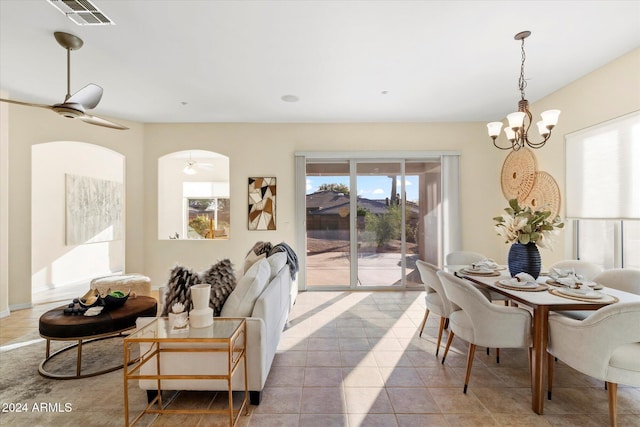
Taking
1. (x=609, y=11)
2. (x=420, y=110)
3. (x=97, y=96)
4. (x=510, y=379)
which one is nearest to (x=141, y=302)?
(x=97, y=96)

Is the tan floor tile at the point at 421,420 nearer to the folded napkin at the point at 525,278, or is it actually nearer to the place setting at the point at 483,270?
the folded napkin at the point at 525,278

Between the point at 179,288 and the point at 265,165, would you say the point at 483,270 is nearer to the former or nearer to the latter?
the point at 179,288

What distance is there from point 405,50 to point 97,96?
2861mm

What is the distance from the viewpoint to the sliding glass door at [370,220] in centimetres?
486

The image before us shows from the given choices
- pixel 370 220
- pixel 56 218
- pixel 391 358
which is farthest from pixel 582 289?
pixel 56 218

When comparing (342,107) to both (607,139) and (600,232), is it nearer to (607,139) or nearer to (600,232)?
(607,139)

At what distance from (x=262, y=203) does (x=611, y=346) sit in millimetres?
4211

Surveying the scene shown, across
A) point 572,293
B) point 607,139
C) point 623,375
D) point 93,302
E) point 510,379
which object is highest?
point 607,139

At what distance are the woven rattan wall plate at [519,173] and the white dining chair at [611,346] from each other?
278 centimetres

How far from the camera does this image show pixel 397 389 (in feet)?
7.10

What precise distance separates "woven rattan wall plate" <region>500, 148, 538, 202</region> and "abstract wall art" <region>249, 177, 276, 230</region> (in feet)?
11.9

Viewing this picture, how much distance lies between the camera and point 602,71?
118 inches

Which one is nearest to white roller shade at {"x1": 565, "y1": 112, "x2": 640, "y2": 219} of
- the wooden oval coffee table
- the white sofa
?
the white sofa

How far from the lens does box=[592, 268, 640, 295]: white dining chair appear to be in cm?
238
